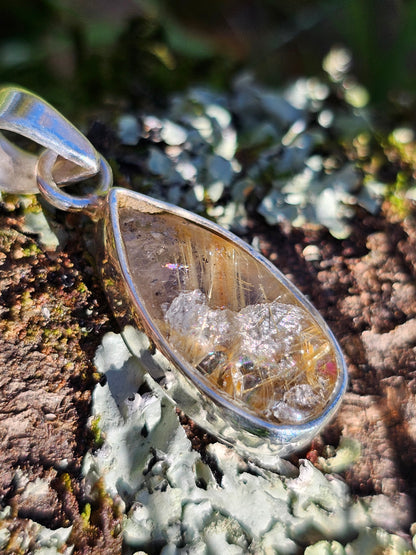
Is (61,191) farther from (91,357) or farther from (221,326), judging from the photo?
(221,326)

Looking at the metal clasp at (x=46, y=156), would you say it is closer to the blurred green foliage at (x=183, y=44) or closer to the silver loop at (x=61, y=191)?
the silver loop at (x=61, y=191)

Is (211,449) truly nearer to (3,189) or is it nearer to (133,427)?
(133,427)

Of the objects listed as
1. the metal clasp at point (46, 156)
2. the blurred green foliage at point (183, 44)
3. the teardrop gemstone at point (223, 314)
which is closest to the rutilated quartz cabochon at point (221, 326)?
the teardrop gemstone at point (223, 314)

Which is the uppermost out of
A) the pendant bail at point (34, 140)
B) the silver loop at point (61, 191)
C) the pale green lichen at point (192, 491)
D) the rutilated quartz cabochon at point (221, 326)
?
the pendant bail at point (34, 140)

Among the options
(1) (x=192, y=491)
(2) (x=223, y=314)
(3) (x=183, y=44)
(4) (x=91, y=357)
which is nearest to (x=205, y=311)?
(2) (x=223, y=314)

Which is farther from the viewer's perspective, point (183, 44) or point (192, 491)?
point (183, 44)
